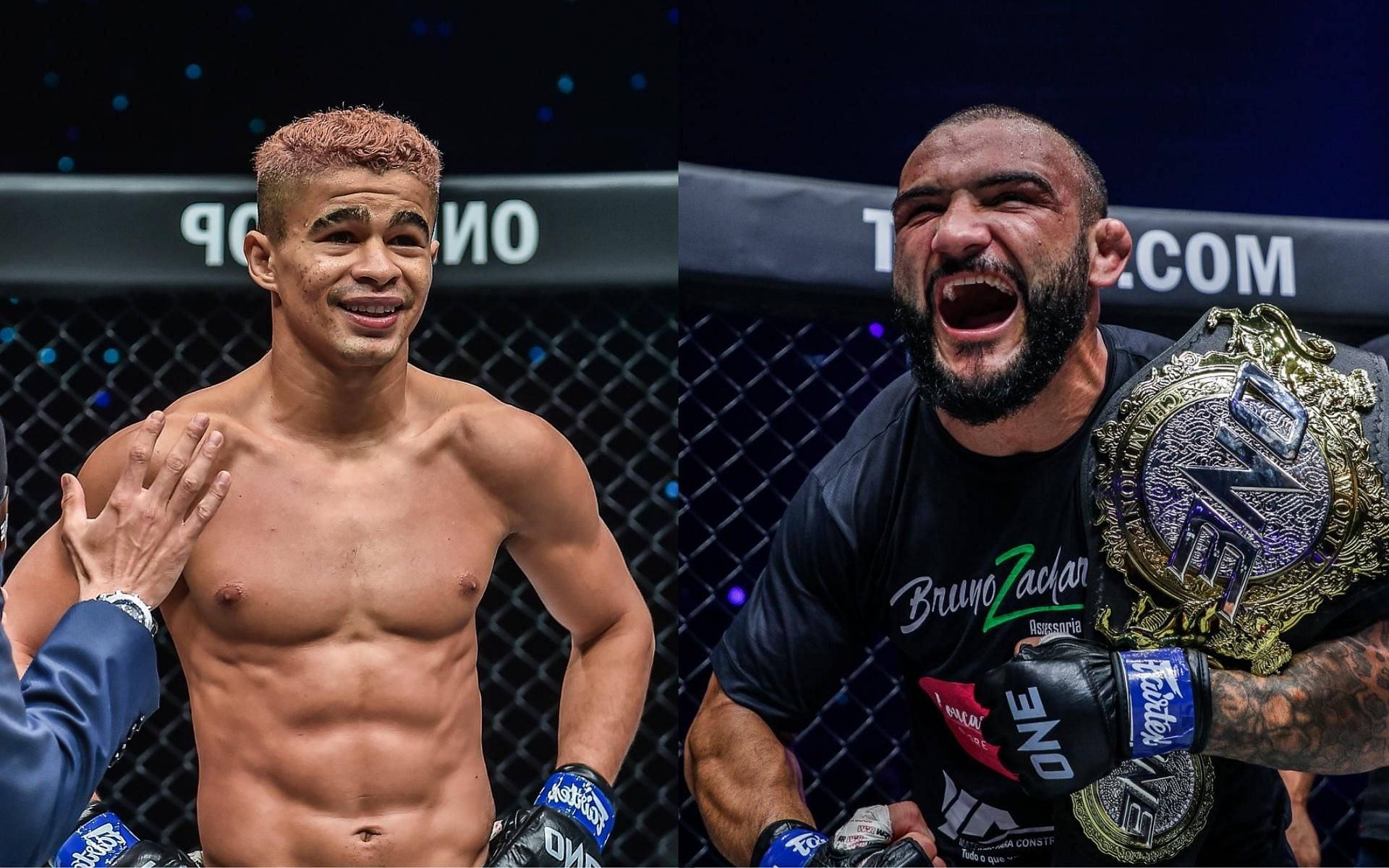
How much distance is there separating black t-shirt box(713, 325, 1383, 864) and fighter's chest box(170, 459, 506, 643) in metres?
0.43

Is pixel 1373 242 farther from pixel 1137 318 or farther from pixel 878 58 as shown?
pixel 878 58

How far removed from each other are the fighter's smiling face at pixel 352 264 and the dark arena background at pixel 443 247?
29cm

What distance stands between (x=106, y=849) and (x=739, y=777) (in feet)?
2.62

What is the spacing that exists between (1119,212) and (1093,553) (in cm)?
60

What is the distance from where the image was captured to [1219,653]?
1.75 m

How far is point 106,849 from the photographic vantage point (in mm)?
1690

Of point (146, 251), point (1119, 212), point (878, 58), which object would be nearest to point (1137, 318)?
point (1119, 212)

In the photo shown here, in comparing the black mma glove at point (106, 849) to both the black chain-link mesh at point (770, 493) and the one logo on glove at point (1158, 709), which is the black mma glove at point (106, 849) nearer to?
the black chain-link mesh at point (770, 493)

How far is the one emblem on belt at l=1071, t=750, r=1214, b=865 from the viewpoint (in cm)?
178

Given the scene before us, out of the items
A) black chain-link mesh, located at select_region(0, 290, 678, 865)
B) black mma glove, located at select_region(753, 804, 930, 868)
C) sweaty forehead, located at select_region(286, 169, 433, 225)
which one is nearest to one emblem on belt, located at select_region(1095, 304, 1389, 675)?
black mma glove, located at select_region(753, 804, 930, 868)

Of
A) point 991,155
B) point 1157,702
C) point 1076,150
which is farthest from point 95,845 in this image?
point 1076,150

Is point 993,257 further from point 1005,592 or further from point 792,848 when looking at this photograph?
point 792,848

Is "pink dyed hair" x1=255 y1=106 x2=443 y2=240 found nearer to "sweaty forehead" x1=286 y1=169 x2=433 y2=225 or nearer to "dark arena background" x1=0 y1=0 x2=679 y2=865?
"sweaty forehead" x1=286 y1=169 x2=433 y2=225

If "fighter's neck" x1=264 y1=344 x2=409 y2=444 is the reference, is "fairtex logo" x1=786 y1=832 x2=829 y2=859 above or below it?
below
